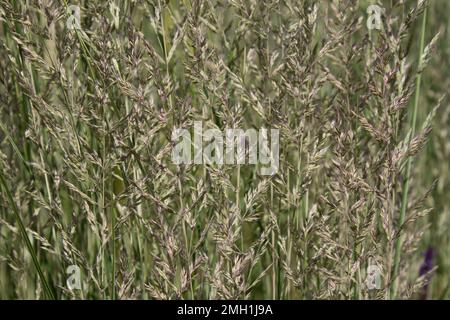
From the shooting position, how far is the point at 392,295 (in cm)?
166

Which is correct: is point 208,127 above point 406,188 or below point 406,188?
above

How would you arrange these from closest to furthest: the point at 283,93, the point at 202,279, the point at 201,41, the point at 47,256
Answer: the point at 201,41 < the point at 283,93 < the point at 202,279 < the point at 47,256

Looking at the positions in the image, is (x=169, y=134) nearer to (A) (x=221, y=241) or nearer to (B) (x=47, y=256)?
(A) (x=221, y=241)

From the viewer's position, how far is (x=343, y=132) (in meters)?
1.43

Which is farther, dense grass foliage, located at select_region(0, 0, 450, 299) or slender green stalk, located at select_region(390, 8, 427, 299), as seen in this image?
slender green stalk, located at select_region(390, 8, 427, 299)

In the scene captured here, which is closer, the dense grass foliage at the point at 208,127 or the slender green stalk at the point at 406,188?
the dense grass foliage at the point at 208,127

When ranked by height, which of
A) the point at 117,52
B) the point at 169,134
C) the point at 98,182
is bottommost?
the point at 98,182

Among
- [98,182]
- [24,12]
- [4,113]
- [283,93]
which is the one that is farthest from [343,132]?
[4,113]

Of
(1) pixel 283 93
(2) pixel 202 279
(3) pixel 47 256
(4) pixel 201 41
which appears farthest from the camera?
(3) pixel 47 256

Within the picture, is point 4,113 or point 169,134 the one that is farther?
point 4,113
